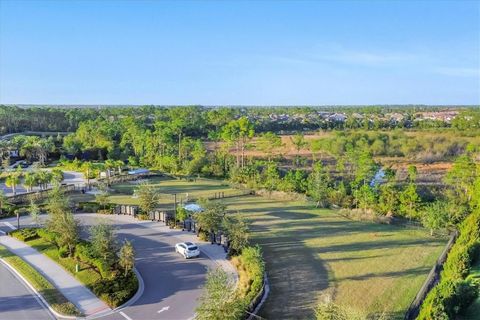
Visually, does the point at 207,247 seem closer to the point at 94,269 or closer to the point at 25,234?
the point at 94,269

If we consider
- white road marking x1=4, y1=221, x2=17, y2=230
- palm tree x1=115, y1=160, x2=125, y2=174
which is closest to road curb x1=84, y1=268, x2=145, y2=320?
Answer: white road marking x1=4, y1=221, x2=17, y2=230

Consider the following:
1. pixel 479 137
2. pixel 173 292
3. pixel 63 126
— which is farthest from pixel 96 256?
pixel 63 126

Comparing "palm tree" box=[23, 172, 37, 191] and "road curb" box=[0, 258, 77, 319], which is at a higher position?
"palm tree" box=[23, 172, 37, 191]

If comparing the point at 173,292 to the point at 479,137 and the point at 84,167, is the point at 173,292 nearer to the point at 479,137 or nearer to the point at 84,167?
the point at 84,167

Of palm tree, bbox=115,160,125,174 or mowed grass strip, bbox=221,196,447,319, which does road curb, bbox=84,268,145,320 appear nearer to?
mowed grass strip, bbox=221,196,447,319

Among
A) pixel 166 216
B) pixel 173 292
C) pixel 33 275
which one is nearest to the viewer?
pixel 173 292

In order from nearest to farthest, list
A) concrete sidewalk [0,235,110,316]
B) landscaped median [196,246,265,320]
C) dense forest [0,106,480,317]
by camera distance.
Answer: landscaped median [196,246,265,320] → concrete sidewalk [0,235,110,316] → dense forest [0,106,480,317]
